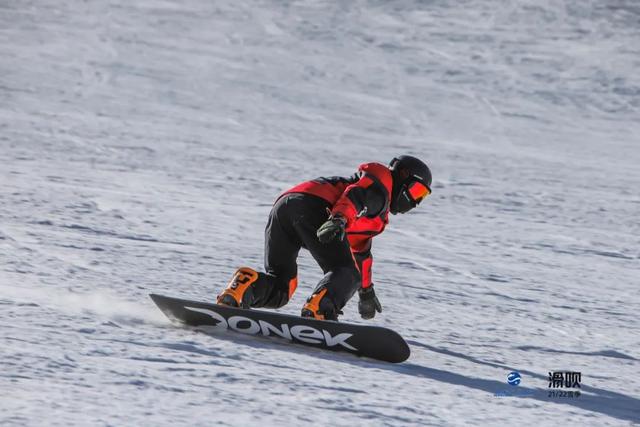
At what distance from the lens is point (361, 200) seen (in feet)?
15.3

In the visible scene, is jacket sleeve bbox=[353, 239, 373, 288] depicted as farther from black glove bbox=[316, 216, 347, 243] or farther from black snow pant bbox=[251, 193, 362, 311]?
black glove bbox=[316, 216, 347, 243]

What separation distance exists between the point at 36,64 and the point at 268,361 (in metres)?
14.4

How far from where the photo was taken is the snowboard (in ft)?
14.7

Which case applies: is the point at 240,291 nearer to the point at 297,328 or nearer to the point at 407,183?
the point at 297,328

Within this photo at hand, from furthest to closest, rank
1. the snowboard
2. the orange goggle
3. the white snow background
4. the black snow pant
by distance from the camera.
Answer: the orange goggle < the black snow pant < the snowboard < the white snow background

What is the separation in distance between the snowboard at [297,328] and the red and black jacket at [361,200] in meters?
0.50

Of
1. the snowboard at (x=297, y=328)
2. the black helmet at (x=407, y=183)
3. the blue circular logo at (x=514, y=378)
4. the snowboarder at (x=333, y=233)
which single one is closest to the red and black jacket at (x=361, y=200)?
the snowboarder at (x=333, y=233)

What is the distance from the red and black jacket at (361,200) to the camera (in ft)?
15.2

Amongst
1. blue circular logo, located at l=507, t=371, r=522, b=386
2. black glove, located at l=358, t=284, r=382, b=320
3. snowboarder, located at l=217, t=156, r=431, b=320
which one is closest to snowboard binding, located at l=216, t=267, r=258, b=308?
snowboarder, located at l=217, t=156, r=431, b=320

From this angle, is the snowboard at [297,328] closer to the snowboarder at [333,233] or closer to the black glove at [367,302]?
the snowboarder at [333,233]

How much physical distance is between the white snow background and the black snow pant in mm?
388

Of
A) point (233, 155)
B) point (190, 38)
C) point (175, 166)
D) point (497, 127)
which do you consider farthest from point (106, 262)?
point (190, 38)

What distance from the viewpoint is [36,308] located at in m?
4.81

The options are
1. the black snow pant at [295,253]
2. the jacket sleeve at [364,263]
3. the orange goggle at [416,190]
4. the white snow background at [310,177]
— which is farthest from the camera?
the jacket sleeve at [364,263]
